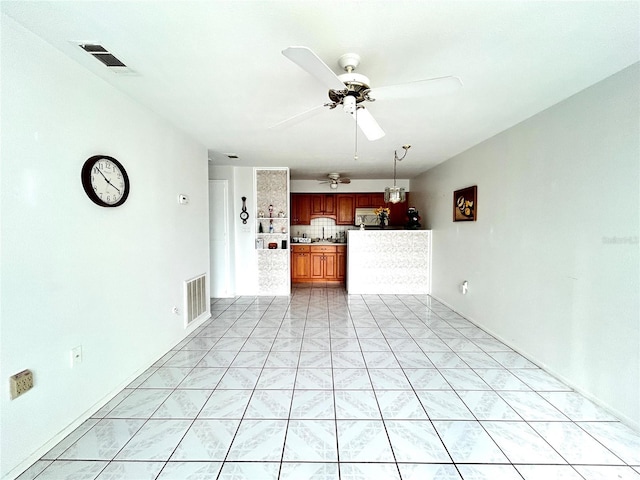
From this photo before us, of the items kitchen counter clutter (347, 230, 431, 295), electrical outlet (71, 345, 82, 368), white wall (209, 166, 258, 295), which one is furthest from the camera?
kitchen counter clutter (347, 230, 431, 295)

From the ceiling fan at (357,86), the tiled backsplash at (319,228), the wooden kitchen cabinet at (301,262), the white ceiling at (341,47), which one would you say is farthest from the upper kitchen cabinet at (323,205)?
the ceiling fan at (357,86)

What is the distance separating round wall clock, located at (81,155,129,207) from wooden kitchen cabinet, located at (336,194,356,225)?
4744 millimetres

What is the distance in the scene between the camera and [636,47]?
5.11 ft

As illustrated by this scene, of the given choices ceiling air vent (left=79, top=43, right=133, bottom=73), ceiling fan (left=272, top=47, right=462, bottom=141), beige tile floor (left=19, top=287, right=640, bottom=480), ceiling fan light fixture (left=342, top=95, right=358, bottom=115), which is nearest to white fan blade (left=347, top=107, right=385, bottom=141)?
ceiling fan (left=272, top=47, right=462, bottom=141)

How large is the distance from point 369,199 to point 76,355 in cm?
568

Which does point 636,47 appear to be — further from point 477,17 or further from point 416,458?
point 416,458

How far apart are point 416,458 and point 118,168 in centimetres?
271

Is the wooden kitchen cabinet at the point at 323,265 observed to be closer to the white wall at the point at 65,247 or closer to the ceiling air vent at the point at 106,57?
the white wall at the point at 65,247

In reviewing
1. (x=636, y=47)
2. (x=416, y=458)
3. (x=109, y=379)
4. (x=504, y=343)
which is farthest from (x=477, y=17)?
(x=109, y=379)

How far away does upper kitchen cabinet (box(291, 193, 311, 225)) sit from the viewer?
21.3 feet

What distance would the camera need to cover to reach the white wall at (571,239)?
1760 millimetres

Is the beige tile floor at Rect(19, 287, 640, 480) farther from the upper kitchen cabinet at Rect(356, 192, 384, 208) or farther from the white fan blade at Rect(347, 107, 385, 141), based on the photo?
the upper kitchen cabinet at Rect(356, 192, 384, 208)

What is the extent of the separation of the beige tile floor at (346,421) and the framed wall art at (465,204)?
1550 millimetres

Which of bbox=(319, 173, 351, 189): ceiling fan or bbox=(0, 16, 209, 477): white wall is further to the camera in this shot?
bbox=(319, 173, 351, 189): ceiling fan
